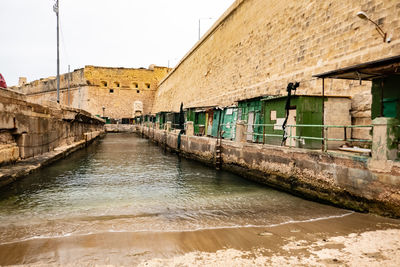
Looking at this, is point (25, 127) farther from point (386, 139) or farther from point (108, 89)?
point (108, 89)

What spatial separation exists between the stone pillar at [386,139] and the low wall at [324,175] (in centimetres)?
20

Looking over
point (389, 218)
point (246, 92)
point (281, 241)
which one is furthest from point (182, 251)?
point (246, 92)

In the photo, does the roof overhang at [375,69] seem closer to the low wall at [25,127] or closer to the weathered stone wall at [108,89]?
the low wall at [25,127]

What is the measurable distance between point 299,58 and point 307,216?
8571 millimetres

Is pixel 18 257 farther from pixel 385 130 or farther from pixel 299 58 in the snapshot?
pixel 299 58

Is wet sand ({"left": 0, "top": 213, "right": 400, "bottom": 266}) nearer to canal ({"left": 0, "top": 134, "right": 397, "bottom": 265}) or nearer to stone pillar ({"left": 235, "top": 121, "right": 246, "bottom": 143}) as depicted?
canal ({"left": 0, "top": 134, "right": 397, "bottom": 265})

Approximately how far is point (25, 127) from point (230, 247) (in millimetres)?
8268

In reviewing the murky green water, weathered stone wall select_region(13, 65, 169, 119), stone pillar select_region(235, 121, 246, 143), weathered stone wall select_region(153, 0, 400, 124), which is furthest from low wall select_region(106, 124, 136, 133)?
stone pillar select_region(235, 121, 246, 143)

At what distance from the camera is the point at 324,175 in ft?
19.9

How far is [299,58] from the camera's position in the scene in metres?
11.9

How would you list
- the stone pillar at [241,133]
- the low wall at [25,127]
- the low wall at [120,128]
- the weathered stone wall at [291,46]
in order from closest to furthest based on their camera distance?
the low wall at [25,127], the weathered stone wall at [291,46], the stone pillar at [241,133], the low wall at [120,128]

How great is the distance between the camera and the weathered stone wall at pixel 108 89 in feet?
164

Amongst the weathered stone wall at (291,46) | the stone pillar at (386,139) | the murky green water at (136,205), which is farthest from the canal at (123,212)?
the weathered stone wall at (291,46)

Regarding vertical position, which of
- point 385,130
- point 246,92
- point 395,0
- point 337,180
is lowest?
point 337,180
